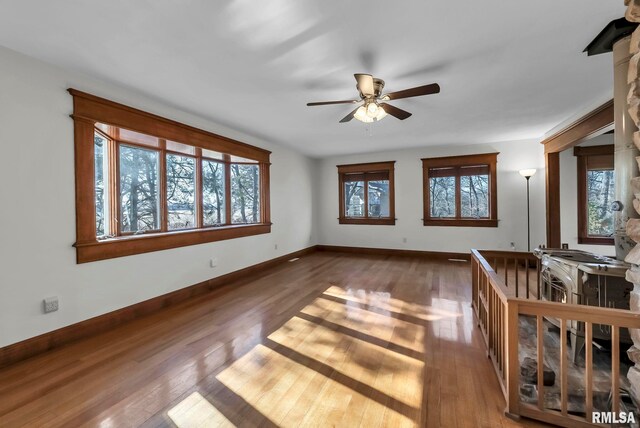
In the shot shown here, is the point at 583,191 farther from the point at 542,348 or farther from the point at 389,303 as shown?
the point at 542,348

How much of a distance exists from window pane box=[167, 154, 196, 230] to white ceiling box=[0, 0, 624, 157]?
2.88 feet

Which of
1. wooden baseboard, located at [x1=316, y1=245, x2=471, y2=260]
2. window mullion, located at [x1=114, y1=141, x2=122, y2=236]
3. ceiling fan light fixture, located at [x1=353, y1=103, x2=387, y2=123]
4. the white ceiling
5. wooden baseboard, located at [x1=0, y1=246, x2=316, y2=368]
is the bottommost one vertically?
wooden baseboard, located at [x1=0, y1=246, x2=316, y2=368]

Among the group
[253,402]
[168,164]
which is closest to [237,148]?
[168,164]

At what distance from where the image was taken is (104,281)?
2826 millimetres

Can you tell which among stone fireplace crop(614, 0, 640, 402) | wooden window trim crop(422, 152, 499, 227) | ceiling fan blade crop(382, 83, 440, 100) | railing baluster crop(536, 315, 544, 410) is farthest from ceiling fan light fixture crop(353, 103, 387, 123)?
wooden window trim crop(422, 152, 499, 227)

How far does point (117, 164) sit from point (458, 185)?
6053mm

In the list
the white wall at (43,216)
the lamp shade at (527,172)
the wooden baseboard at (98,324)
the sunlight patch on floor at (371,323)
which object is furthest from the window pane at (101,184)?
the lamp shade at (527,172)

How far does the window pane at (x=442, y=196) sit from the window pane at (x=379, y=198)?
997 millimetres

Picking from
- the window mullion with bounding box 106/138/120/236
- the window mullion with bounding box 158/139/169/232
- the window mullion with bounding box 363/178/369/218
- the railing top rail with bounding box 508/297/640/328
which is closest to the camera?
the railing top rail with bounding box 508/297/640/328

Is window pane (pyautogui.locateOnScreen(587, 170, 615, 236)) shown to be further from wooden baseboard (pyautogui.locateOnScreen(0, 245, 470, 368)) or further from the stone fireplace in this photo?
wooden baseboard (pyautogui.locateOnScreen(0, 245, 470, 368))

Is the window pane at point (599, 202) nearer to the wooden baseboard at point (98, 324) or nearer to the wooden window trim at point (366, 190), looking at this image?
the wooden window trim at point (366, 190)

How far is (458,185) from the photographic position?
5988 mm

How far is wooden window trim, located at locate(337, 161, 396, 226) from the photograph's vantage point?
652cm

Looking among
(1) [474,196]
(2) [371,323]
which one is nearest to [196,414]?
(2) [371,323]
